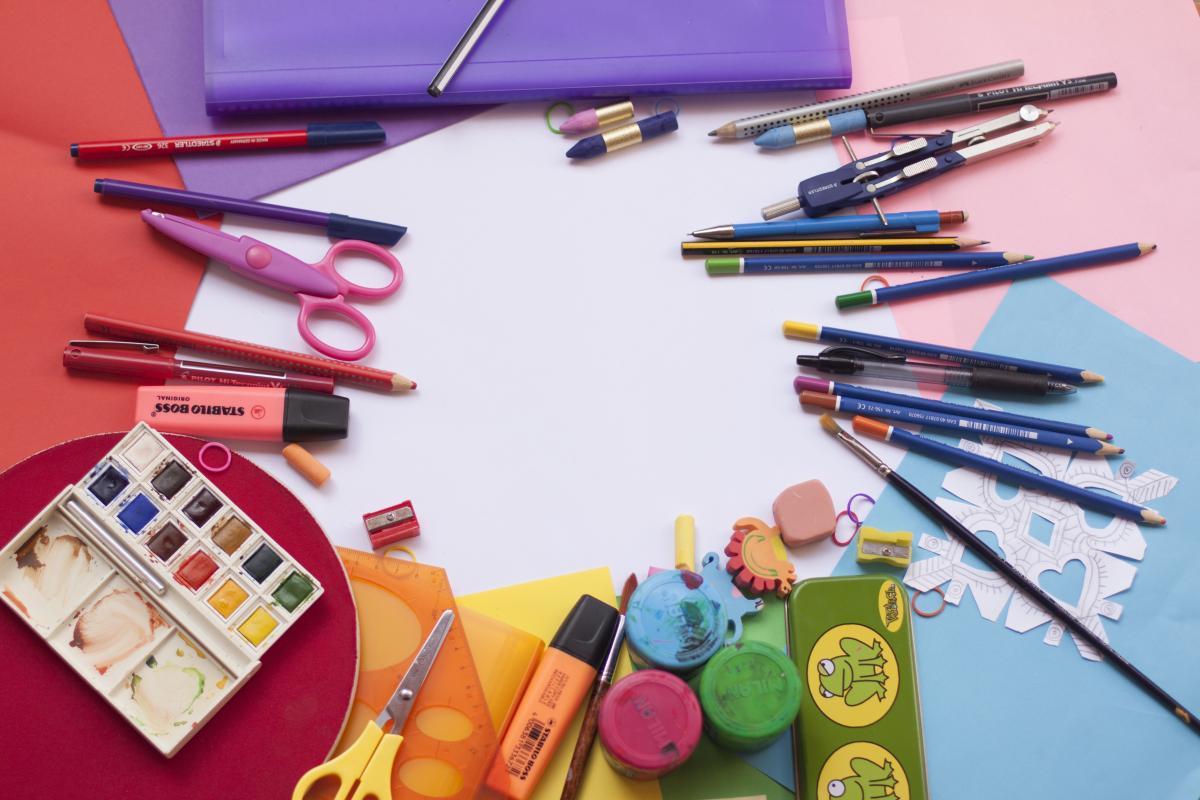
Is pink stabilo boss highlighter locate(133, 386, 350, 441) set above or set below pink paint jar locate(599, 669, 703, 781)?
above

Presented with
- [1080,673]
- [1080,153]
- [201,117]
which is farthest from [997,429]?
[201,117]

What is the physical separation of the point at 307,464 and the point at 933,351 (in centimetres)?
83

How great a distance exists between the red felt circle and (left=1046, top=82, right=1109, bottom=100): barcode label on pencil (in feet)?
4.00

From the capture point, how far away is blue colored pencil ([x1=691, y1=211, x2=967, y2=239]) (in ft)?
4.60

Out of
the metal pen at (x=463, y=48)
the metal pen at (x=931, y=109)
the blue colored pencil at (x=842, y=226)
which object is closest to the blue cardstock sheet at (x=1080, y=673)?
the blue colored pencil at (x=842, y=226)

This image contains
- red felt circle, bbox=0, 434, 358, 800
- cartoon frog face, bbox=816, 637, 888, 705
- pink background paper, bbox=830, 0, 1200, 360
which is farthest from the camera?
pink background paper, bbox=830, 0, 1200, 360

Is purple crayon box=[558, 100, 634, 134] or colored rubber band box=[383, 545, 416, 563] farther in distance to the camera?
A: purple crayon box=[558, 100, 634, 134]

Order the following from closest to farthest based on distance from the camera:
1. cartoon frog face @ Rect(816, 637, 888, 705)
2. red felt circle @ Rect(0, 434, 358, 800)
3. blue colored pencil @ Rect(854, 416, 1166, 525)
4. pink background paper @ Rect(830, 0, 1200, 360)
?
1. red felt circle @ Rect(0, 434, 358, 800)
2. cartoon frog face @ Rect(816, 637, 888, 705)
3. blue colored pencil @ Rect(854, 416, 1166, 525)
4. pink background paper @ Rect(830, 0, 1200, 360)

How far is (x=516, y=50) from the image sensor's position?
1.43 metres

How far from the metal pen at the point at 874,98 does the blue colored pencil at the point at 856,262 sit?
0.20 meters

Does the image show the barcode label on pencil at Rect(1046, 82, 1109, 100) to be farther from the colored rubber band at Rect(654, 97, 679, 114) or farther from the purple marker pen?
the purple marker pen

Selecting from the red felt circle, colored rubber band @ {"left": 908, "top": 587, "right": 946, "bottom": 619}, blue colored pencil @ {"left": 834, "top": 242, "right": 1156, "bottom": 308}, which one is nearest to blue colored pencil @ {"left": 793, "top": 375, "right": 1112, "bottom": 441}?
blue colored pencil @ {"left": 834, "top": 242, "right": 1156, "bottom": 308}

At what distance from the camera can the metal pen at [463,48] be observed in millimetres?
1396

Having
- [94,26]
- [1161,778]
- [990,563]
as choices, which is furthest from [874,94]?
[94,26]
